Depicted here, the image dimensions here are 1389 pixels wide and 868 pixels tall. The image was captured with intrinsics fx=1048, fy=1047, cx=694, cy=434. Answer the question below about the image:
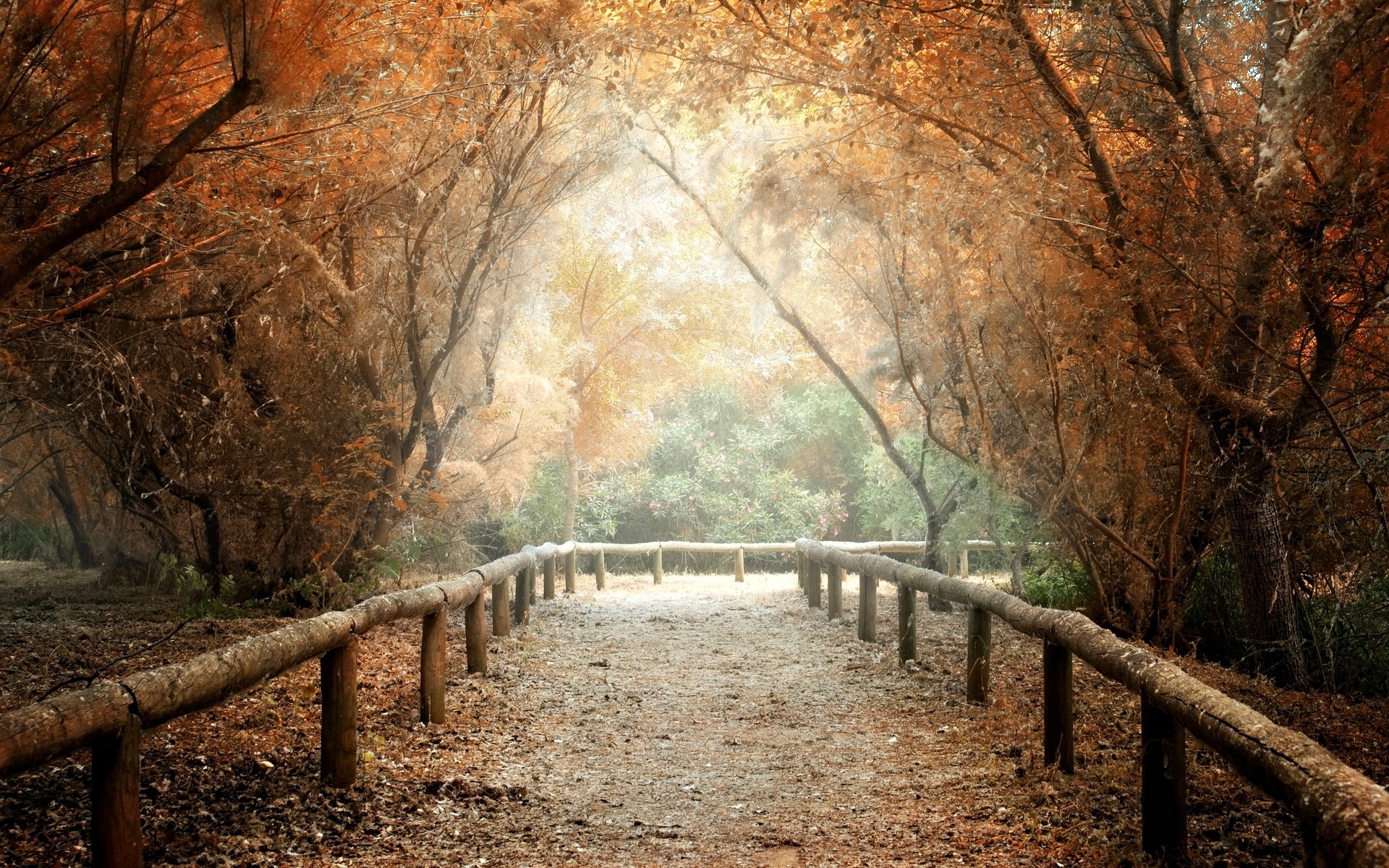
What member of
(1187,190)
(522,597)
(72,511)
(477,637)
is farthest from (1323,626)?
(72,511)

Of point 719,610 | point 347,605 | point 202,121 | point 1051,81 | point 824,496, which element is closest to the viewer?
A: point 202,121

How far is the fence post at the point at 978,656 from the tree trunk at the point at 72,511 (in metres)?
9.98

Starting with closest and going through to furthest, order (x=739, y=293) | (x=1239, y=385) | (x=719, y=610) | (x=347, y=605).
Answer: (x=1239, y=385) < (x=347, y=605) < (x=719, y=610) < (x=739, y=293)

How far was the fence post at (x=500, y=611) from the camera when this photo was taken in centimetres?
841

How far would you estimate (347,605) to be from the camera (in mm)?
7711

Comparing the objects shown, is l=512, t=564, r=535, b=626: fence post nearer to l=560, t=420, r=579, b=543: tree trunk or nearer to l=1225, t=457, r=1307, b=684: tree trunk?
l=1225, t=457, r=1307, b=684: tree trunk

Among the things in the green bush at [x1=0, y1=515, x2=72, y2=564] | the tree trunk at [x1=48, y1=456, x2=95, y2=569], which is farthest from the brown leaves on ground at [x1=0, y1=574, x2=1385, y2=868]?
the green bush at [x1=0, y1=515, x2=72, y2=564]

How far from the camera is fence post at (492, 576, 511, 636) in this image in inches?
331

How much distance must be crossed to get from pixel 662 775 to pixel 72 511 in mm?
10759

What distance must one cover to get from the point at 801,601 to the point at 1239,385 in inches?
295

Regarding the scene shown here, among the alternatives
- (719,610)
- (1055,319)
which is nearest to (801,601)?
(719,610)

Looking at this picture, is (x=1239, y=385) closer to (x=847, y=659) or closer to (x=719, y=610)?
(x=847, y=659)

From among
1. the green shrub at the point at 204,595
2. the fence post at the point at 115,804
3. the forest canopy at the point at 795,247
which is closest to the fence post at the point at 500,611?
the forest canopy at the point at 795,247

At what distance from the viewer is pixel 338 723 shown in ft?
13.4
